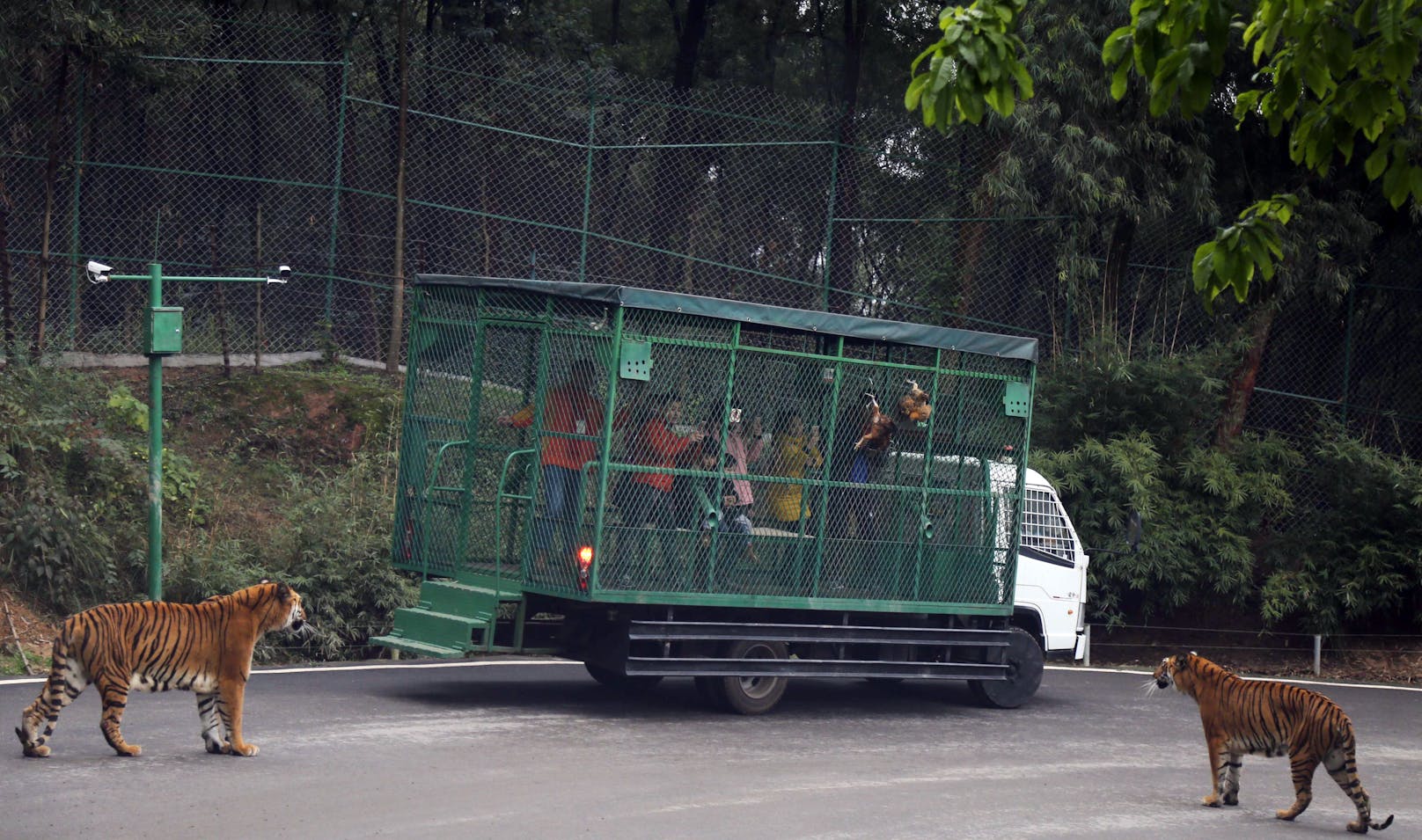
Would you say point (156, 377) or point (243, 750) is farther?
point (156, 377)

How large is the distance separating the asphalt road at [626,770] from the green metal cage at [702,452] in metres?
1.05

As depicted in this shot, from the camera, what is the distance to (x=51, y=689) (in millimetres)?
8953

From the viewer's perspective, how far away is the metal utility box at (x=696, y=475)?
37.9 ft

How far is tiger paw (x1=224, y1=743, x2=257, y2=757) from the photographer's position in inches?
372

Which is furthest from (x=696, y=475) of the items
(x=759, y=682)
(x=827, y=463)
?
(x=759, y=682)

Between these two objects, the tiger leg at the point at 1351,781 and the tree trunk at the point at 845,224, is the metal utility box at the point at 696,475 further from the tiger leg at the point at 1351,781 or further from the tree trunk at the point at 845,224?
the tree trunk at the point at 845,224

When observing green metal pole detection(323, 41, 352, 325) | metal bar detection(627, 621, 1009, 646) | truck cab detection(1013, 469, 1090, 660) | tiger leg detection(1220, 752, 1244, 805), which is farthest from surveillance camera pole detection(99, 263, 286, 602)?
tiger leg detection(1220, 752, 1244, 805)

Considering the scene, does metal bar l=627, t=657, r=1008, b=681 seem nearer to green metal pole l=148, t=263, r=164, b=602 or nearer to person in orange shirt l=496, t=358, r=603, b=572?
person in orange shirt l=496, t=358, r=603, b=572

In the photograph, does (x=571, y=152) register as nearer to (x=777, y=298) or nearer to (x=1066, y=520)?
(x=777, y=298)

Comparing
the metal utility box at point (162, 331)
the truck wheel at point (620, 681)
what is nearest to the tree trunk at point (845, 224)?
the truck wheel at point (620, 681)

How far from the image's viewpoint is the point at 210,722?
9.52m

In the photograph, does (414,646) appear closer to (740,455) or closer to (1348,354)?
(740,455)

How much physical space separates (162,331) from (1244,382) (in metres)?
14.1

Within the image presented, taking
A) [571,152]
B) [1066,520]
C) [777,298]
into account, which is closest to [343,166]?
[571,152]
